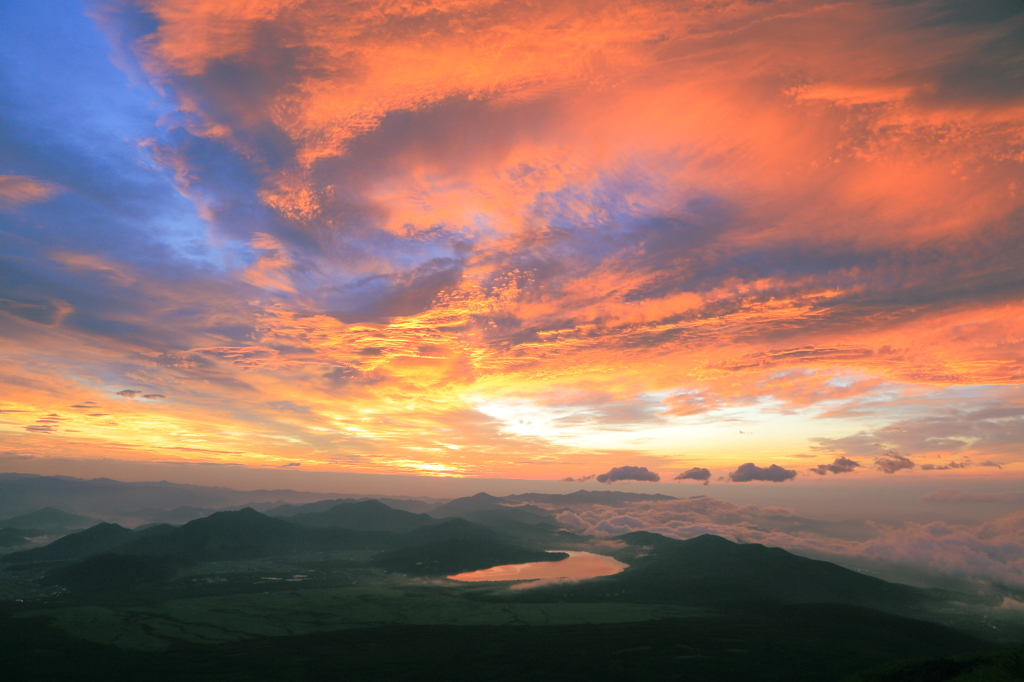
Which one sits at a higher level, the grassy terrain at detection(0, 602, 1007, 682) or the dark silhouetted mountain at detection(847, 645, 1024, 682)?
the dark silhouetted mountain at detection(847, 645, 1024, 682)

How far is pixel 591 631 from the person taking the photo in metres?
182

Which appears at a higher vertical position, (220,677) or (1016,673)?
(1016,673)

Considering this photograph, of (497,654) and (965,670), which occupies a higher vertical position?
(965,670)

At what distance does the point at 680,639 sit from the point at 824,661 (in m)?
46.1

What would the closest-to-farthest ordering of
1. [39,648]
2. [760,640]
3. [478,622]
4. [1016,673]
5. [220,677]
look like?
[1016,673], [220,677], [39,648], [760,640], [478,622]

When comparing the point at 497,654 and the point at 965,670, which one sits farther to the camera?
the point at 497,654

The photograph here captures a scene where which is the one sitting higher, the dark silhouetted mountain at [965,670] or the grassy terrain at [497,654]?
the dark silhouetted mountain at [965,670]

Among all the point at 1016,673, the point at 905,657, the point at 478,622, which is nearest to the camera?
the point at 1016,673

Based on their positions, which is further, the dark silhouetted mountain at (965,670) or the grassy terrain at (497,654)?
the grassy terrain at (497,654)

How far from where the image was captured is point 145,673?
131750mm

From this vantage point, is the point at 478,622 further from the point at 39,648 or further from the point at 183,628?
the point at 39,648

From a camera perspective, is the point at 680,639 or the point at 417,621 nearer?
the point at 680,639

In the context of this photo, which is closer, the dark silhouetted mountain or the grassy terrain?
the dark silhouetted mountain

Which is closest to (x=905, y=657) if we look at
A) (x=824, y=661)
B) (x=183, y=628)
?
(x=824, y=661)
